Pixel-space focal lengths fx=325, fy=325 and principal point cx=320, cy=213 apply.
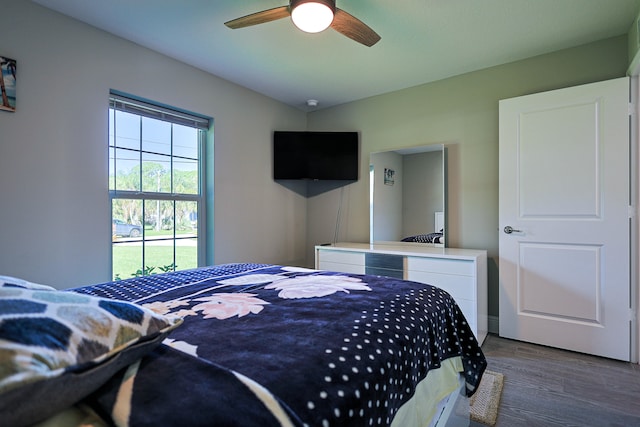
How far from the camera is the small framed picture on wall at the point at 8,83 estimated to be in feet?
6.46

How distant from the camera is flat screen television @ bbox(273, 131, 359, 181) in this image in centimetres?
382

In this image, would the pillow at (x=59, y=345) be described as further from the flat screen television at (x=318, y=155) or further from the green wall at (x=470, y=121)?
the flat screen television at (x=318, y=155)

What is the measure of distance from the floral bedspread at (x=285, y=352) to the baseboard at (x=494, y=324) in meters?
1.67

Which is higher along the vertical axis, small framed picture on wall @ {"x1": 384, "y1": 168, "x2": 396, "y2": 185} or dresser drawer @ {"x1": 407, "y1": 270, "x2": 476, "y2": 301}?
small framed picture on wall @ {"x1": 384, "y1": 168, "x2": 396, "y2": 185}

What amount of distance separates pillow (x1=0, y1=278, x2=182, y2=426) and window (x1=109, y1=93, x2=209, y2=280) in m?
2.26

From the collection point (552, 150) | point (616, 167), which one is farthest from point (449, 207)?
point (616, 167)

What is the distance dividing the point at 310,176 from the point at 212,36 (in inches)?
70.2

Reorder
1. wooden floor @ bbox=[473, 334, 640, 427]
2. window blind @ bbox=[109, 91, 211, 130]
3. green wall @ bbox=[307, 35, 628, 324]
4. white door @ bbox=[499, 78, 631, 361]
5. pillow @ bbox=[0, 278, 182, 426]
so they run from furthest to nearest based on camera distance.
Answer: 1. green wall @ bbox=[307, 35, 628, 324]
2. window blind @ bbox=[109, 91, 211, 130]
3. white door @ bbox=[499, 78, 631, 361]
4. wooden floor @ bbox=[473, 334, 640, 427]
5. pillow @ bbox=[0, 278, 182, 426]

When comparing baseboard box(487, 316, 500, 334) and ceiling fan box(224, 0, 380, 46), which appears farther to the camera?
baseboard box(487, 316, 500, 334)

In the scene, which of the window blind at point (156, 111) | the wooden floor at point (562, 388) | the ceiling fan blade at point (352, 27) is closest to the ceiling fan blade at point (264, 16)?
the ceiling fan blade at point (352, 27)

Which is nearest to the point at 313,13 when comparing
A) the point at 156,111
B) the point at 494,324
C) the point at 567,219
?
the point at 156,111

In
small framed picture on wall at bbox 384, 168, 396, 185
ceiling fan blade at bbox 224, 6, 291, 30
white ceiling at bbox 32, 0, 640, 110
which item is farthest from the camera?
small framed picture on wall at bbox 384, 168, 396, 185

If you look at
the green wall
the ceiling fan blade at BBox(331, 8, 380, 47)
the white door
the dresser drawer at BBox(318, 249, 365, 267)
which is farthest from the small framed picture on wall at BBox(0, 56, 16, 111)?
the white door

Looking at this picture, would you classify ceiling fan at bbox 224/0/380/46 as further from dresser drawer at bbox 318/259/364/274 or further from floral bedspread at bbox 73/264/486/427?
dresser drawer at bbox 318/259/364/274
